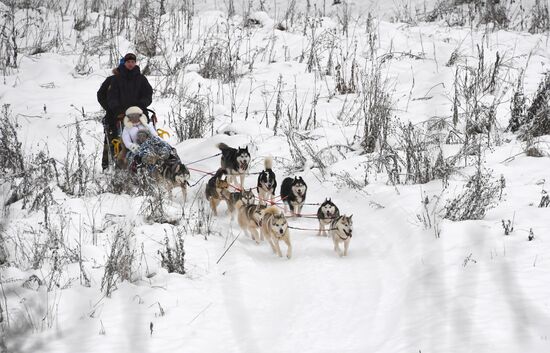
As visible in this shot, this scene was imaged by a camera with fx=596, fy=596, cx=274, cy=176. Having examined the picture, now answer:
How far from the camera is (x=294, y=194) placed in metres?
6.53

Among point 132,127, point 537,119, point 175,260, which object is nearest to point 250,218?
point 175,260

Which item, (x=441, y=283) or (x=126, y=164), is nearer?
(x=441, y=283)

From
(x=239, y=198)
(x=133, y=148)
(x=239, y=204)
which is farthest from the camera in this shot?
(x=133, y=148)

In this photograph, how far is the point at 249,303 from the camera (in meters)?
4.52

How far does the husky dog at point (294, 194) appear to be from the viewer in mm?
6488

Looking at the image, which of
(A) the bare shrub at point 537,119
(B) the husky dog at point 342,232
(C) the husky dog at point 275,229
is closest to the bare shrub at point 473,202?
(B) the husky dog at point 342,232

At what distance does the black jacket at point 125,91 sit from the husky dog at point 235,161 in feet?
4.17

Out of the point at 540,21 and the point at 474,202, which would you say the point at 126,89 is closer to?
the point at 474,202

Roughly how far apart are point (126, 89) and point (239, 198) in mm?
2412

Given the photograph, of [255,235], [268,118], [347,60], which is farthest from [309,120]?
[255,235]

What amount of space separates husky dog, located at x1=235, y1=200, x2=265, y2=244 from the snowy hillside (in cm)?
11

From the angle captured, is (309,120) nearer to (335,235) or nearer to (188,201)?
(188,201)

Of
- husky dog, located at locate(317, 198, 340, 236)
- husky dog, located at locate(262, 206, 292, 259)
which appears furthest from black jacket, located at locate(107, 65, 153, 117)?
husky dog, located at locate(317, 198, 340, 236)

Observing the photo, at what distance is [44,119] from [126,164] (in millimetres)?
2894
